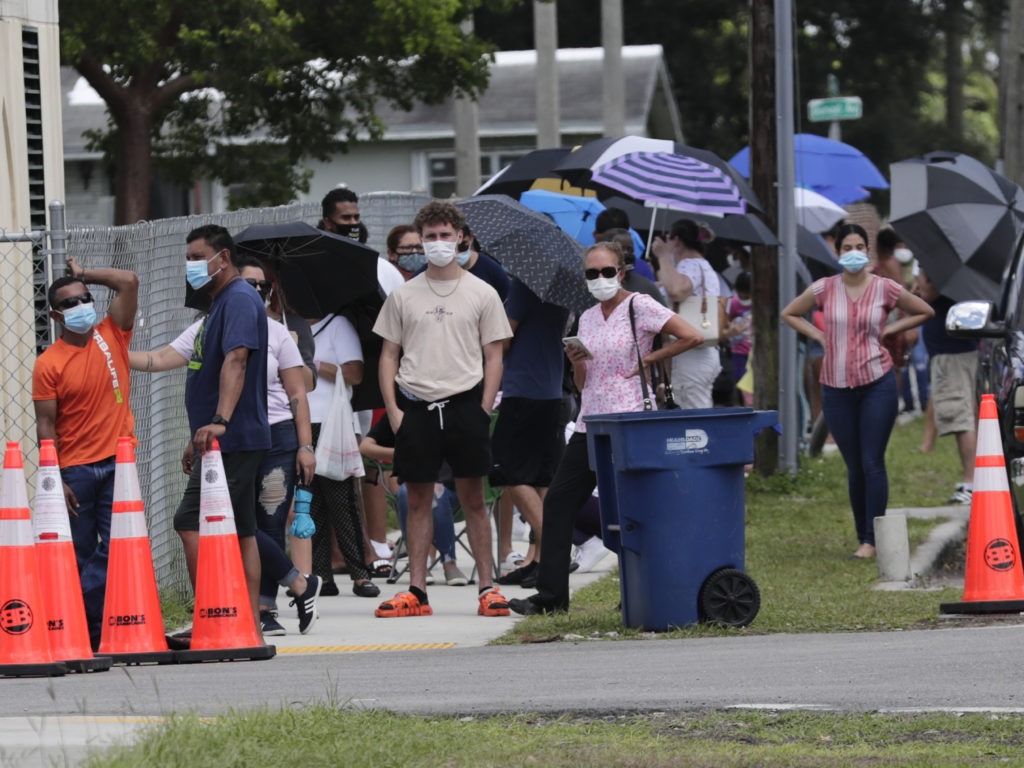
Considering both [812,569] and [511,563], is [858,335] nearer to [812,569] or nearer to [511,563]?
[812,569]

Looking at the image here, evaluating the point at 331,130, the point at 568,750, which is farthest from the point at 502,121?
the point at 568,750

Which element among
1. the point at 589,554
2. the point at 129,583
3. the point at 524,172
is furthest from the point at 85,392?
the point at 524,172

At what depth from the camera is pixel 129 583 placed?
884 centimetres

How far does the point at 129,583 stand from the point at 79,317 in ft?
3.99

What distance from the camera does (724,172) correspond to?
14.8 m

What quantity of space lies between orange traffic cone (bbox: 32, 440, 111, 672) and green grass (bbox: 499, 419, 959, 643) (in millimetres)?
2042

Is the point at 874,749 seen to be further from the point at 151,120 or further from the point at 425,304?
the point at 151,120

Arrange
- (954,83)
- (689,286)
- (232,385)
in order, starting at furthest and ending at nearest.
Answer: (954,83)
(689,286)
(232,385)

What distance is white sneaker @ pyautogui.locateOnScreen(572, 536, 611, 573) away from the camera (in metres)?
12.8

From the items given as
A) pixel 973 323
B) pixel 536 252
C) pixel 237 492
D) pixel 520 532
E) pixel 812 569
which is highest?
pixel 536 252

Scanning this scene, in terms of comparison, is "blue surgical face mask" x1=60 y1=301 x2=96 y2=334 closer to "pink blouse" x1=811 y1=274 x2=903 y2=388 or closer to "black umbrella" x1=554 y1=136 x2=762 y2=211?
"pink blouse" x1=811 y1=274 x2=903 y2=388

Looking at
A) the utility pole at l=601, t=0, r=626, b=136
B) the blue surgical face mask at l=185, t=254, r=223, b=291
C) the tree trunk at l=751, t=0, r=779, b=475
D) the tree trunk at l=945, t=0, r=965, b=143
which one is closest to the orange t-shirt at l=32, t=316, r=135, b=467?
the blue surgical face mask at l=185, t=254, r=223, b=291

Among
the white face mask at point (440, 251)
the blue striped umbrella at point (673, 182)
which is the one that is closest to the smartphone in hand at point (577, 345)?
the white face mask at point (440, 251)

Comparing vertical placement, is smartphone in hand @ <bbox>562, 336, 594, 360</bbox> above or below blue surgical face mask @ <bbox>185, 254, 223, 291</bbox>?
below
